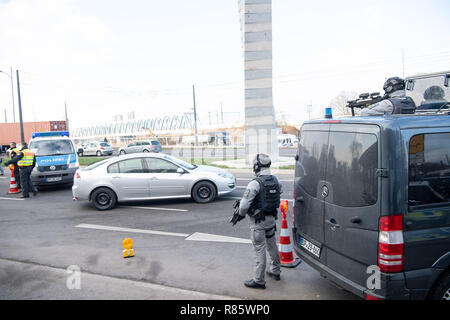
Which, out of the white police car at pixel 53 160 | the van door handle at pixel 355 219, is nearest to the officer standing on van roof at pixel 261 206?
the van door handle at pixel 355 219

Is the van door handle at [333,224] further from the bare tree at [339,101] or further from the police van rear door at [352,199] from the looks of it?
the bare tree at [339,101]

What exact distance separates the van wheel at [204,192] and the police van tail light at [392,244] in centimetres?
674

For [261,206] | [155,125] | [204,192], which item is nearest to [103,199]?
[204,192]

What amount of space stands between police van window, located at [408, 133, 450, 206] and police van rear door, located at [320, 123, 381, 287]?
0.33 metres

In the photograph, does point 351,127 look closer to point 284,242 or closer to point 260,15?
point 284,242

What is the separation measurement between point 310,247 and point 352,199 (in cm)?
106

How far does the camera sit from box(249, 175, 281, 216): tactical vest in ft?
13.9

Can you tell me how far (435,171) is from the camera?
3.17 metres

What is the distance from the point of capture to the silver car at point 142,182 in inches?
363

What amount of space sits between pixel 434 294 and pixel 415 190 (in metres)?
1.01

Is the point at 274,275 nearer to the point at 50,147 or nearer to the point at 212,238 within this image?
the point at 212,238

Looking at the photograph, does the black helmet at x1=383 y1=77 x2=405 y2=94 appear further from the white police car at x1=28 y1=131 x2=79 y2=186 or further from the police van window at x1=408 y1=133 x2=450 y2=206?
the white police car at x1=28 y1=131 x2=79 y2=186
